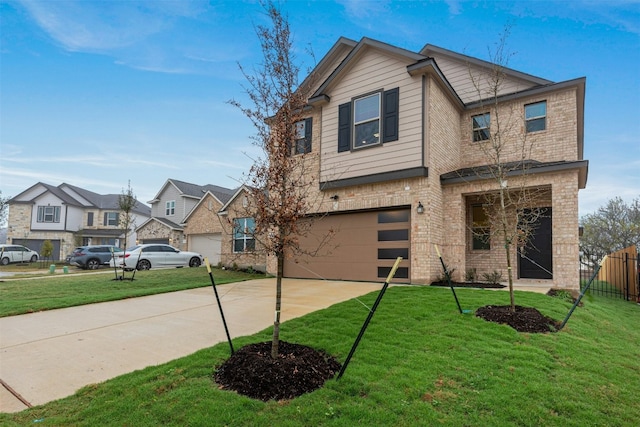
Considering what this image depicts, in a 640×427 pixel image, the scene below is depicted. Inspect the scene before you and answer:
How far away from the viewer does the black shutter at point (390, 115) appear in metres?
10.7

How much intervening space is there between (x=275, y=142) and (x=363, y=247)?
784 centimetres

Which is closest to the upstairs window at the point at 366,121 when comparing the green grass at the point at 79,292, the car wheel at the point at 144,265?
the green grass at the point at 79,292

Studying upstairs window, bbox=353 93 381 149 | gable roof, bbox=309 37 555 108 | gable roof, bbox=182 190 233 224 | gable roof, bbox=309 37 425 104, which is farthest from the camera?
gable roof, bbox=182 190 233 224

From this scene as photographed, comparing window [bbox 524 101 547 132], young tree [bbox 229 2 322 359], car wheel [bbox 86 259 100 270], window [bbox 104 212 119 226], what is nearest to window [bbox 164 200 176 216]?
car wheel [bbox 86 259 100 270]

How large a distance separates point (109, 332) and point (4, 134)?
56.9 ft

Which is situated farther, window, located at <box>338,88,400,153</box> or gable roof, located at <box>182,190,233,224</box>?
gable roof, located at <box>182,190,233,224</box>

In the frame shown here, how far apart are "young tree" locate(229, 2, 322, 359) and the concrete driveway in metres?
1.93

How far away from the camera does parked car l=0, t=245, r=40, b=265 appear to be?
26.6 meters

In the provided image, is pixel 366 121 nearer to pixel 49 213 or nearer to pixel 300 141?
pixel 300 141

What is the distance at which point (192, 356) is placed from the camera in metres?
4.23

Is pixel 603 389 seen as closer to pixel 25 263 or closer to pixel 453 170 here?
pixel 453 170

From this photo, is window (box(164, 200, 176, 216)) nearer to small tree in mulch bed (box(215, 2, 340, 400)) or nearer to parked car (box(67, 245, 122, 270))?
parked car (box(67, 245, 122, 270))

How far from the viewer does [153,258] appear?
19.0 metres

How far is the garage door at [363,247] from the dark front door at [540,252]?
384cm
